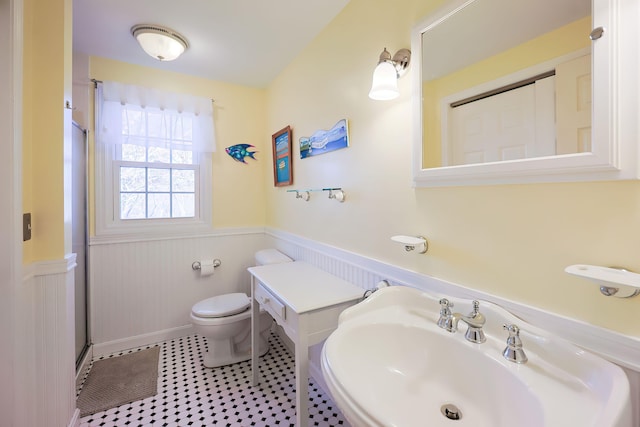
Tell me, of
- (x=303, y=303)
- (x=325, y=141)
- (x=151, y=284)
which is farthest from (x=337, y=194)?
(x=151, y=284)

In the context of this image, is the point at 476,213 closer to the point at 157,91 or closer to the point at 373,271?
the point at 373,271

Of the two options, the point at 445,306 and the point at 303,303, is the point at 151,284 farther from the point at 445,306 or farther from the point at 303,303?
the point at 445,306

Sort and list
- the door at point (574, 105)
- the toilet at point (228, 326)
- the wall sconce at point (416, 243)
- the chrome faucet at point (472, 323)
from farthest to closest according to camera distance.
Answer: the toilet at point (228, 326) → the wall sconce at point (416, 243) → the chrome faucet at point (472, 323) → the door at point (574, 105)

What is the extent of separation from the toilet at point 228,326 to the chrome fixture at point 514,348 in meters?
1.60

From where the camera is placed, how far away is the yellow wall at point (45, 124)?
1230 mm

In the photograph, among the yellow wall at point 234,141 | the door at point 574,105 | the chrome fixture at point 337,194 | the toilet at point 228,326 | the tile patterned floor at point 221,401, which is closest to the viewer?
the door at point 574,105

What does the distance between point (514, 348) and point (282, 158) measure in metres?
2.04

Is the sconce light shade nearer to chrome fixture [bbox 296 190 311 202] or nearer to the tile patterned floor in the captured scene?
chrome fixture [bbox 296 190 311 202]

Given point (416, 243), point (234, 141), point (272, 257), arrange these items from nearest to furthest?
point (416, 243) < point (272, 257) < point (234, 141)

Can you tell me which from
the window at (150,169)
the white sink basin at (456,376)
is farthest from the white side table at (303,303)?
the window at (150,169)

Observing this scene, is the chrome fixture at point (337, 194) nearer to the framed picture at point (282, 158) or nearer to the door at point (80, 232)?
the framed picture at point (282, 158)

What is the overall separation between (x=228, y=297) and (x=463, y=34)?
2249 millimetres

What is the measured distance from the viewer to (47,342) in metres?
1.29

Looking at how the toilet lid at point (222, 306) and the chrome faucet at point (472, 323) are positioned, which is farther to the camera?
the toilet lid at point (222, 306)
